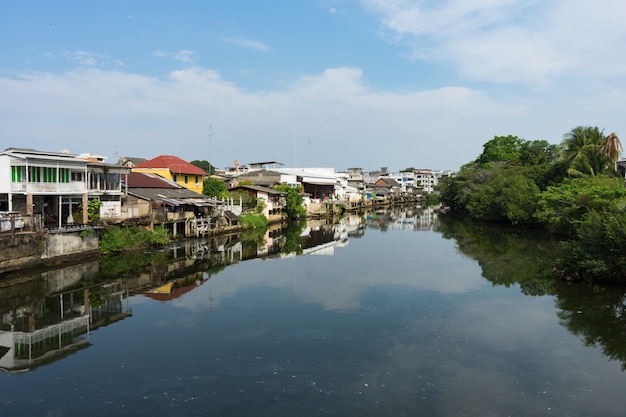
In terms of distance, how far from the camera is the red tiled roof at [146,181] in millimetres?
34237

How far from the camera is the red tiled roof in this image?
34237 mm

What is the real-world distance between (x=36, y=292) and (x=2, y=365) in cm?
725

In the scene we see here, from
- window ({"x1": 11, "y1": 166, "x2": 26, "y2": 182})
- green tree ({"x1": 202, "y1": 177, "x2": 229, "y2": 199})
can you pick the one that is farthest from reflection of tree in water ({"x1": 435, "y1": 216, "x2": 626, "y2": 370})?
window ({"x1": 11, "y1": 166, "x2": 26, "y2": 182})

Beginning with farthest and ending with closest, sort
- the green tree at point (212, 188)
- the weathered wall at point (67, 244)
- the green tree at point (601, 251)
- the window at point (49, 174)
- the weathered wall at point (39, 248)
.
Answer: the green tree at point (212, 188) → the window at point (49, 174) → the weathered wall at point (67, 244) → the weathered wall at point (39, 248) → the green tree at point (601, 251)

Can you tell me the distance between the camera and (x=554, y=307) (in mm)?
16375

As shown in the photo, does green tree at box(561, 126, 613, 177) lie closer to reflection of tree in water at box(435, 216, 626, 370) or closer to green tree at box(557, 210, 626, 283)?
reflection of tree in water at box(435, 216, 626, 370)

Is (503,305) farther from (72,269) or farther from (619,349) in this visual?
(72,269)

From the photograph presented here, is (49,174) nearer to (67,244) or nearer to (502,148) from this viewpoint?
(67,244)

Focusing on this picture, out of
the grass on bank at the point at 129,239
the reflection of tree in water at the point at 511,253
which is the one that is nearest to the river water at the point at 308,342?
the reflection of tree in water at the point at 511,253

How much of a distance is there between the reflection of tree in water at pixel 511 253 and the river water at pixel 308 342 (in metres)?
0.28

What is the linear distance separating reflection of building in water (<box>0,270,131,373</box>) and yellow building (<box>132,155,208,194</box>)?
21.7m

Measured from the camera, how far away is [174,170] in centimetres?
4166

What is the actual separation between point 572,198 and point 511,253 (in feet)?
15.4

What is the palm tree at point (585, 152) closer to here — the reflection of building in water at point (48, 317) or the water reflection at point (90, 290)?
the water reflection at point (90, 290)
